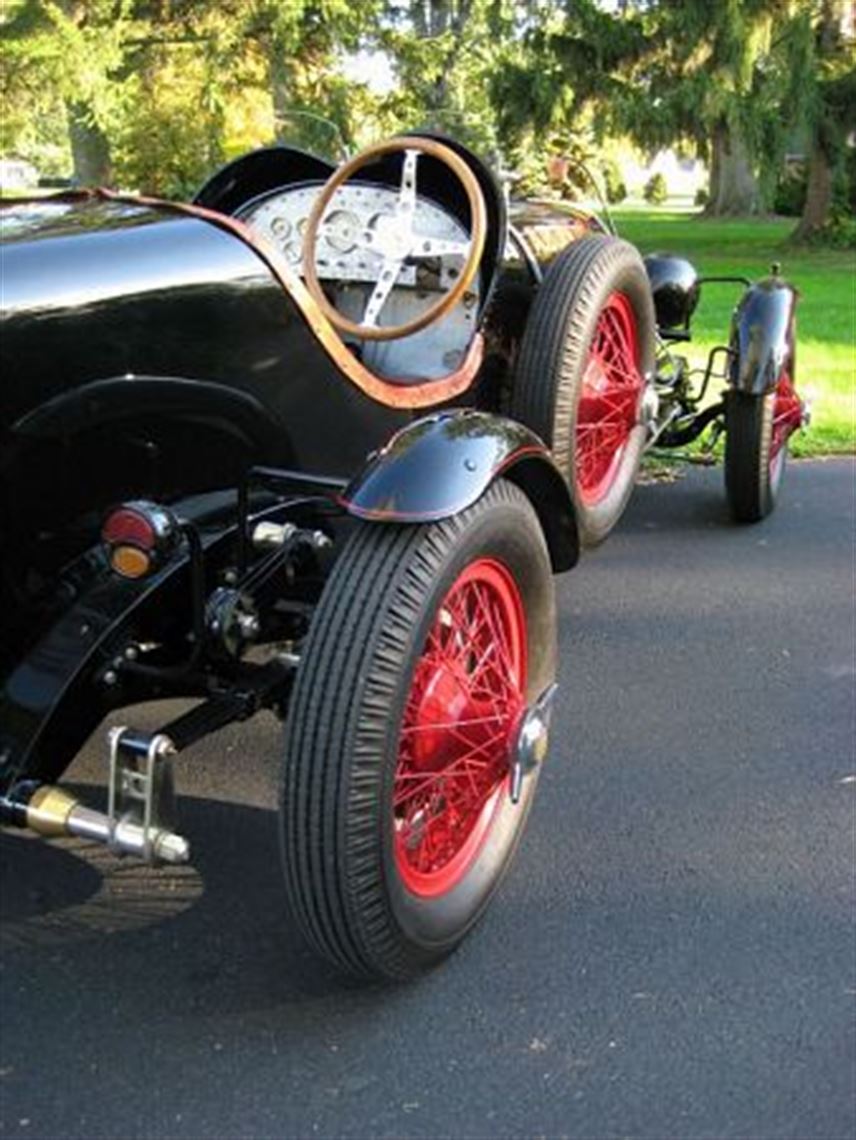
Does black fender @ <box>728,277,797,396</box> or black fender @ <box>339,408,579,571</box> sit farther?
black fender @ <box>728,277,797,396</box>

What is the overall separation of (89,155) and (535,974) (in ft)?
66.7

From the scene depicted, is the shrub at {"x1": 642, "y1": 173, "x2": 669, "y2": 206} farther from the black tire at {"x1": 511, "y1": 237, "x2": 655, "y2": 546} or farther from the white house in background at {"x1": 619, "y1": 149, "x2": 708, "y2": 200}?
the black tire at {"x1": 511, "y1": 237, "x2": 655, "y2": 546}

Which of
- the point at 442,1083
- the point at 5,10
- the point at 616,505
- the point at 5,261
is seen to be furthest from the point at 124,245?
the point at 5,10

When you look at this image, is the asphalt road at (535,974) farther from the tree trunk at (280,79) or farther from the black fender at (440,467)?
the tree trunk at (280,79)

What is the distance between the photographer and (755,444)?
5.19 m

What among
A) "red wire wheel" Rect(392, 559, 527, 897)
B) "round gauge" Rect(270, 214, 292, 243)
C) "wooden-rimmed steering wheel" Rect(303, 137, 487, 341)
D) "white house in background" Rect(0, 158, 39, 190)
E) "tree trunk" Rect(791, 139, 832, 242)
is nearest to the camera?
"red wire wheel" Rect(392, 559, 527, 897)

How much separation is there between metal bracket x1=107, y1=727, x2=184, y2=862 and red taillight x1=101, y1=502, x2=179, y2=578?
30 centimetres

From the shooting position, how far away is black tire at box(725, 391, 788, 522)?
204 inches

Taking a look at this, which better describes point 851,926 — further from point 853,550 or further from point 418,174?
point 853,550

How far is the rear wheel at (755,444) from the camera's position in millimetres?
5180

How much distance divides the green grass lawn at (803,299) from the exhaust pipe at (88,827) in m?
5.53

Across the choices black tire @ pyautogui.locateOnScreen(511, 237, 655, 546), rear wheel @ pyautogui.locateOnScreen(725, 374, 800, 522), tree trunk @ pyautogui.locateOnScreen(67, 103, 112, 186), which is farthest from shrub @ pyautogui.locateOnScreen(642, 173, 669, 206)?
black tire @ pyautogui.locateOnScreen(511, 237, 655, 546)

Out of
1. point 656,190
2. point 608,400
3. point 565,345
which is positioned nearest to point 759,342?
point 608,400

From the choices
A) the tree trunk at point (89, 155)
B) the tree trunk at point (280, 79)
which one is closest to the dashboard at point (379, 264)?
the tree trunk at point (280, 79)
